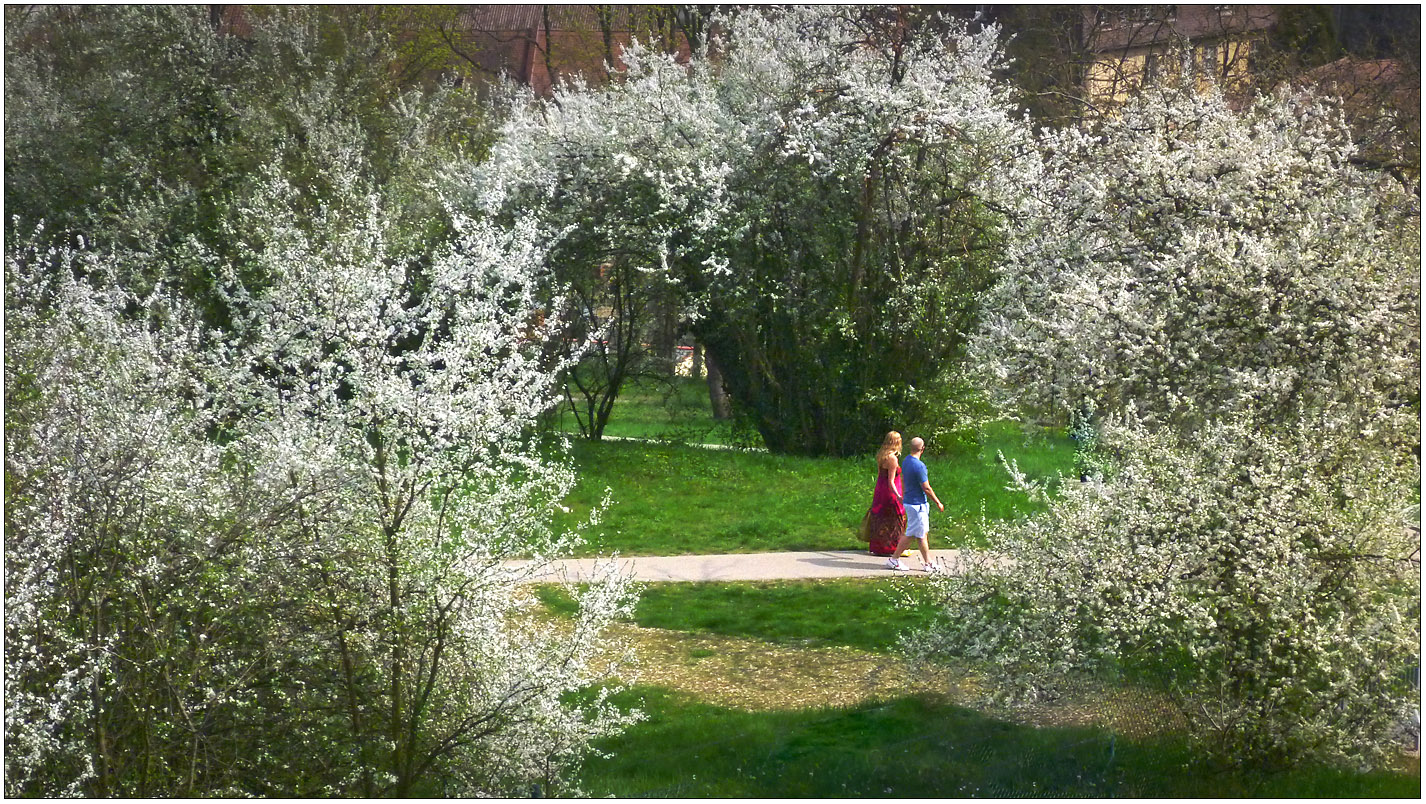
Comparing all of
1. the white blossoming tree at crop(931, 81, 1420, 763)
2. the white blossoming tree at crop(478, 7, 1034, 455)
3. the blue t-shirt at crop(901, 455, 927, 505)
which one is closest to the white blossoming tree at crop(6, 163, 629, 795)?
the white blossoming tree at crop(931, 81, 1420, 763)

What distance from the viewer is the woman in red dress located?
11773 millimetres

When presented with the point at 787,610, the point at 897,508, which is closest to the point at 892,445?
the point at 897,508

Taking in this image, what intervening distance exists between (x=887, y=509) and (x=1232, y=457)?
5529 millimetres

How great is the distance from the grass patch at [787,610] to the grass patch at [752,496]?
3.92 feet

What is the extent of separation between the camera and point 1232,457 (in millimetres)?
6543

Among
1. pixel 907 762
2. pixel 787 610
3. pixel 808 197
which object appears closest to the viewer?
pixel 907 762

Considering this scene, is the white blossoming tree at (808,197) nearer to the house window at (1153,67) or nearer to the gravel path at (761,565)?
the house window at (1153,67)

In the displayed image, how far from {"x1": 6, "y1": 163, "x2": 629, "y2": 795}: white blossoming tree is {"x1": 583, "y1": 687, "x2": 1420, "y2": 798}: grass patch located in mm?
761

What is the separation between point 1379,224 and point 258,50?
583 inches

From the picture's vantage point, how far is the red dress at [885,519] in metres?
11.9

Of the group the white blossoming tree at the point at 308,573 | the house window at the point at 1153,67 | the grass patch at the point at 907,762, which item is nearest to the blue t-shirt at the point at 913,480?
the grass patch at the point at 907,762

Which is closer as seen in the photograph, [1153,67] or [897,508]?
[897,508]

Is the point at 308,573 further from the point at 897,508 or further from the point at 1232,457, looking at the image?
the point at 897,508

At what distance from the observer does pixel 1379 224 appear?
327 inches
